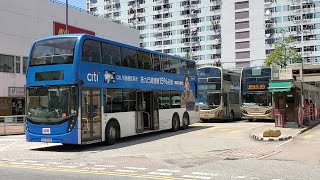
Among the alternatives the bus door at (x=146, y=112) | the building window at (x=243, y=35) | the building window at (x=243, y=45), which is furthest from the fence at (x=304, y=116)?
the building window at (x=243, y=35)

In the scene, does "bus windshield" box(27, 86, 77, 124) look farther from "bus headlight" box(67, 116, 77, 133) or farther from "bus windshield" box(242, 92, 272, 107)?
"bus windshield" box(242, 92, 272, 107)

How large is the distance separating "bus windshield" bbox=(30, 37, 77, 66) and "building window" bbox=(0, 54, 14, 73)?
27657 millimetres

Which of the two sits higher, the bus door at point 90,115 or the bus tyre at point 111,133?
the bus door at point 90,115

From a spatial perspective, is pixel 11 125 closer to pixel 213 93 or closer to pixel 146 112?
pixel 146 112

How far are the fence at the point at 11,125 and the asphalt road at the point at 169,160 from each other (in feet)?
22.7

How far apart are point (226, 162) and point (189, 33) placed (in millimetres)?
95163

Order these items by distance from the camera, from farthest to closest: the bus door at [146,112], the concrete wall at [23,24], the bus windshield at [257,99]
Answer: the concrete wall at [23,24]
the bus windshield at [257,99]
the bus door at [146,112]

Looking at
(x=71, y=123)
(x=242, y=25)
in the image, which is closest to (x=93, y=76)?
(x=71, y=123)

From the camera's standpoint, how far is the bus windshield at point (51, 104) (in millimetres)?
14727

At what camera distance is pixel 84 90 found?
15.1 meters

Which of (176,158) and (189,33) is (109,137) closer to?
(176,158)

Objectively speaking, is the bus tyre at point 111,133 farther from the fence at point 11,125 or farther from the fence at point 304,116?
the fence at point 304,116

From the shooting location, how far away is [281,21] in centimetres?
9362

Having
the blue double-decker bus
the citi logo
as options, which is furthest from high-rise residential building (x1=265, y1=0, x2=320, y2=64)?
the citi logo
